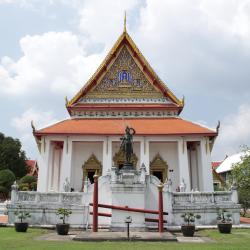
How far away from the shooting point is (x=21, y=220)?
1166 centimetres

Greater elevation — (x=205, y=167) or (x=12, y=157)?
(x=12, y=157)

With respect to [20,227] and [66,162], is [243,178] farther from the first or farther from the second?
[20,227]

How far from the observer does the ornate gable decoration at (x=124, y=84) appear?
21453 mm

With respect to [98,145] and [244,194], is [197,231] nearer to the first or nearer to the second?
[98,145]

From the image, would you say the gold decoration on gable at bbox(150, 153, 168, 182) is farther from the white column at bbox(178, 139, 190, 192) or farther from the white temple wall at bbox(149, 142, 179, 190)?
the white column at bbox(178, 139, 190, 192)

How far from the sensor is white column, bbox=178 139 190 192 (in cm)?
1845

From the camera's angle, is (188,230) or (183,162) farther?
(183,162)

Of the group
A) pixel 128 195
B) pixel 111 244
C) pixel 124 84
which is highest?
pixel 124 84

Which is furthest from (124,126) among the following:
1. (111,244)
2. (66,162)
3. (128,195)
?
(111,244)

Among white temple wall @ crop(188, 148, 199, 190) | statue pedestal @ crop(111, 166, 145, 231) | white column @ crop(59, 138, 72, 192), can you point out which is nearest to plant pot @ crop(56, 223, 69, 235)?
statue pedestal @ crop(111, 166, 145, 231)

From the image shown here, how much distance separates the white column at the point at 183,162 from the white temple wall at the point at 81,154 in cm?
447

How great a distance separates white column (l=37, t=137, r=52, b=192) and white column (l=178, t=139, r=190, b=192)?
7073 mm

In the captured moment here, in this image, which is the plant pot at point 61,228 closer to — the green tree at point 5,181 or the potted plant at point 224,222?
the potted plant at point 224,222

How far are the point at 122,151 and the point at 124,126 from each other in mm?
5453
